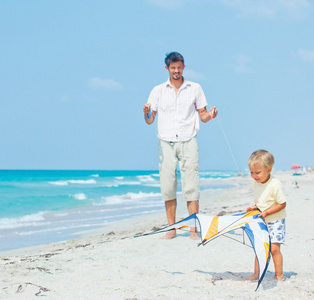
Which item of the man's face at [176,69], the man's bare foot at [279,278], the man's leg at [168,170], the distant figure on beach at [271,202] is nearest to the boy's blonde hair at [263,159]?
the distant figure on beach at [271,202]

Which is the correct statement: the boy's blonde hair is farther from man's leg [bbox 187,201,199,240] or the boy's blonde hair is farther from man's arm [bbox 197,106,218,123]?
man's leg [bbox 187,201,199,240]

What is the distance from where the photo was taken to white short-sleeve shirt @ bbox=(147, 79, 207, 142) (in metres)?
4.71

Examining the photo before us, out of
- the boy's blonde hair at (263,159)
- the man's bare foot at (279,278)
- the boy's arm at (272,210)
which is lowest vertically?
the man's bare foot at (279,278)

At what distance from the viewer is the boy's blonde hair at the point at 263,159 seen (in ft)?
9.84

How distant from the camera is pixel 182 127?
4.71 metres

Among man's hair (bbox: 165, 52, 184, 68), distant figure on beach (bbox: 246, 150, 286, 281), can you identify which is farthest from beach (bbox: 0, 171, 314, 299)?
man's hair (bbox: 165, 52, 184, 68)

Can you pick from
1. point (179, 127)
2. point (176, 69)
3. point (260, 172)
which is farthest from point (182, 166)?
point (260, 172)

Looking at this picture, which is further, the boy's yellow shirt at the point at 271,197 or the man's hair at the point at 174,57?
the man's hair at the point at 174,57

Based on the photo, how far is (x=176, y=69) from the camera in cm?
465

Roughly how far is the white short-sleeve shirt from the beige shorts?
88 mm

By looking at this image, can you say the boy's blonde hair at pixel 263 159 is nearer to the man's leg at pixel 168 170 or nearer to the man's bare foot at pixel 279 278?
the man's bare foot at pixel 279 278

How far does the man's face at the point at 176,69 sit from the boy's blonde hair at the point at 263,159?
1.94 meters

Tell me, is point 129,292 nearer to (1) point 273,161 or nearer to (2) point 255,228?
(2) point 255,228

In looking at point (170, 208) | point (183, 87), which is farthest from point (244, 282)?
point (183, 87)
